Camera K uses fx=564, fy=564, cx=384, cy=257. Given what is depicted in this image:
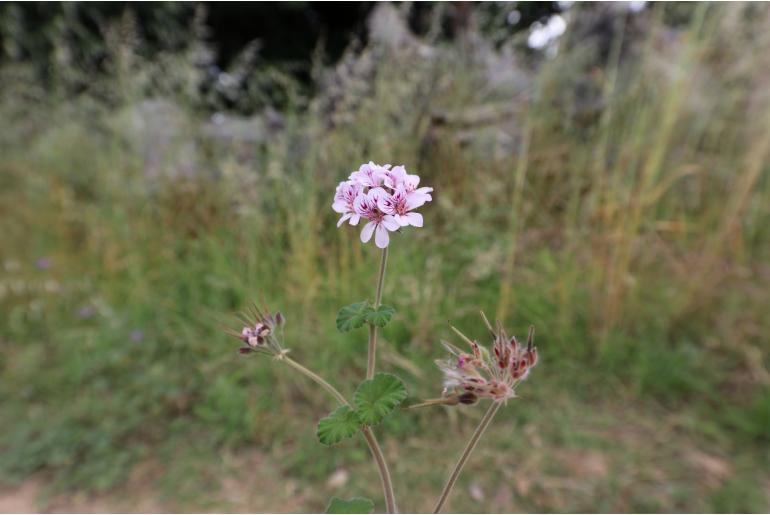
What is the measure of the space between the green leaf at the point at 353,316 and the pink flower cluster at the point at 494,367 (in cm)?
11

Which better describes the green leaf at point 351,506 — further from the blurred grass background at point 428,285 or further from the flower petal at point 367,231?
the blurred grass background at point 428,285

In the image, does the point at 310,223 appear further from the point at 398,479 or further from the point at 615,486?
the point at 615,486

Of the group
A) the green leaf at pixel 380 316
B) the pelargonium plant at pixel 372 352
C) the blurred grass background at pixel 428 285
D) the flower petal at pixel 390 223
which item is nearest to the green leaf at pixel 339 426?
the pelargonium plant at pixel 372 352

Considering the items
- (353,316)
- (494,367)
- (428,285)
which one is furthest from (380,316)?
(428,285)

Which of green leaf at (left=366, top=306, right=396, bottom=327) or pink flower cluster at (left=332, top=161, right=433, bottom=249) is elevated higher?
pink flower cluster at (left=332, top=161, right=433, bottom=249)

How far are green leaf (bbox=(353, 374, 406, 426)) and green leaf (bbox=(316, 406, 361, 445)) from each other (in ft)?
0.04

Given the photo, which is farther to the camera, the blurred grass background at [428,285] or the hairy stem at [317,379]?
the blurred grass background at [428,285]

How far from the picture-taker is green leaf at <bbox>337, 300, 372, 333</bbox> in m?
0.69

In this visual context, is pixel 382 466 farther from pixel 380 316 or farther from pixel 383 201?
pixel 383 201

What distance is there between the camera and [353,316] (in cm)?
70

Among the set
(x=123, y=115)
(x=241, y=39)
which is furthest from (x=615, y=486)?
(x=241, y=39)

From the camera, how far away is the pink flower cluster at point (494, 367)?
2.14 feet

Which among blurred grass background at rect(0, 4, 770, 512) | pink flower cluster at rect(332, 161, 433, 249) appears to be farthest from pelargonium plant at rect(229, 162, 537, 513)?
blurred grass background at rect(0, 4, 770, 512)

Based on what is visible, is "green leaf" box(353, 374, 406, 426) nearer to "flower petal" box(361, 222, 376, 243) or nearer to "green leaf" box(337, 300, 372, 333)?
"green leaf" box(337, 300, 372, 333)
